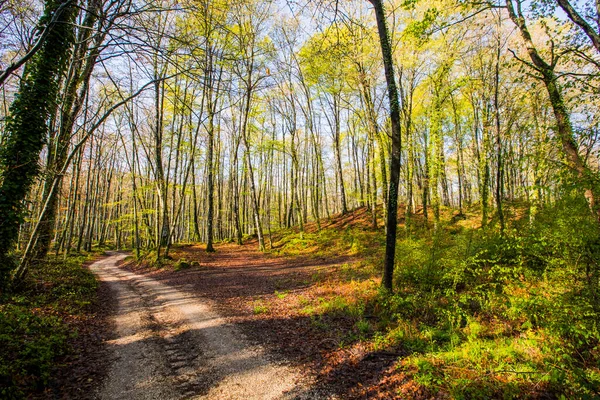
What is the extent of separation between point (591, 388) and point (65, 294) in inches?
464

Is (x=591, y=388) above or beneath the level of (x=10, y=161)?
beneath

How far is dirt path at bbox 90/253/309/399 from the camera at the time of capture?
408 centimetres

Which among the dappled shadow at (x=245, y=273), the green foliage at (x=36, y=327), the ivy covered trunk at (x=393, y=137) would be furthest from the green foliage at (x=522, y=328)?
the green foliage at (x=36, y=327)

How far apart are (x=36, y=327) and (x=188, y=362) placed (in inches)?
139

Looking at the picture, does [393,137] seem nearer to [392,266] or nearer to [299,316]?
[392,266]

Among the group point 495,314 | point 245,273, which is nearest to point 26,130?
point 245,273

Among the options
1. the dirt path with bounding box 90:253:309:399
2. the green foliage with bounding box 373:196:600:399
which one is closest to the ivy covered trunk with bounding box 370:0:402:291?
the green foliage with bounding box 373:196:600:399

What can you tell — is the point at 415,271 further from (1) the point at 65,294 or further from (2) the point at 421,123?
(2) the point at 421,123

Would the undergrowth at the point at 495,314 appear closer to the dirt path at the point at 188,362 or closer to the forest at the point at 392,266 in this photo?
the forest at the point at 392,266

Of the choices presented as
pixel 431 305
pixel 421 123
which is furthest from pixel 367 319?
pixel 421 123

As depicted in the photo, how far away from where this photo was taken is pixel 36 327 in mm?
5555

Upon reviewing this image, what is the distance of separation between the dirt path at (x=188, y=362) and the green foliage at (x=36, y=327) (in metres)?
0.96

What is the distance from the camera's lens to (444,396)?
360 cm

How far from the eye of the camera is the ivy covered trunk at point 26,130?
6.52 m
